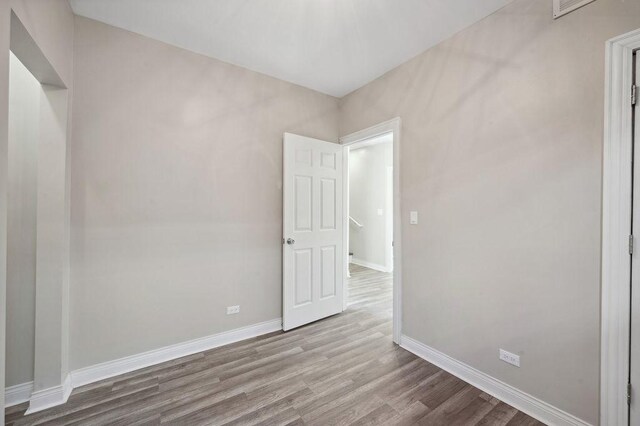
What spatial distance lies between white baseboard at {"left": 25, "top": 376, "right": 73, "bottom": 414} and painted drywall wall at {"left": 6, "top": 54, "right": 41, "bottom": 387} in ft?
0.55

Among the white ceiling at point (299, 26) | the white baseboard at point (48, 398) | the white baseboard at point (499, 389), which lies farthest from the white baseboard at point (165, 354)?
the white ceiling at point (299, 26)

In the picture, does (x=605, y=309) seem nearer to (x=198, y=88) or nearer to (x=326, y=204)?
(x=326, y=204)

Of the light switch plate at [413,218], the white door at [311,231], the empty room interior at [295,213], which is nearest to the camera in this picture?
the empty room interior at [295,213]

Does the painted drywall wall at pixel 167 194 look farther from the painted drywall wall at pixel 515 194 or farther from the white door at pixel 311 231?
the painted drywall wall at pixel 515 194

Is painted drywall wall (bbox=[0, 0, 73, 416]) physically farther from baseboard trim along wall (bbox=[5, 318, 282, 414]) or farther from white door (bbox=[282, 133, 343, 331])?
white door (bbox=[282, 133, 343, 331])

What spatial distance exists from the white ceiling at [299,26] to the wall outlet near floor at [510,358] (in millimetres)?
2403

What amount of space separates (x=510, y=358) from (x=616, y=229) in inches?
40.3

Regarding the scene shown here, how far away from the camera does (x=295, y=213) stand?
9.23 feet

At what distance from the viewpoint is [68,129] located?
1.84m

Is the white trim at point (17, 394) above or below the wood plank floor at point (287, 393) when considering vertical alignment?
above

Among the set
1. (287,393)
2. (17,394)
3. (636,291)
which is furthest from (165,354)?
(636,291)

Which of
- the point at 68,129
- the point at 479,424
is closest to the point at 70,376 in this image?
Result: the point at 68,129

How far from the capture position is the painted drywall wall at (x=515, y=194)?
1467 mm

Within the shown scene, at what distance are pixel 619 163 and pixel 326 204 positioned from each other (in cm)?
228
